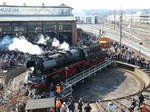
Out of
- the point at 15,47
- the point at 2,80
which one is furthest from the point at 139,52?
the point at 2,80

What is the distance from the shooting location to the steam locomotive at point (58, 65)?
17156mm

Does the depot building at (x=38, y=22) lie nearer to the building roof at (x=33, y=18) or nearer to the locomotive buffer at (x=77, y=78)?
the building roof at (x=33, y=18)

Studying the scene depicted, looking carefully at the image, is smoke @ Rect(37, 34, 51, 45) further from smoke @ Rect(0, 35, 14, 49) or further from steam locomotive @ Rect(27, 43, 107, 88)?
steam locomotive @ Rect(27, 43, 107, 88)

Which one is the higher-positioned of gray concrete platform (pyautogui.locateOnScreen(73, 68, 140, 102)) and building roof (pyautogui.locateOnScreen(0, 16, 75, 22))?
building roof (pyautogui.locateOnScreen(0, 16, 75, 22))

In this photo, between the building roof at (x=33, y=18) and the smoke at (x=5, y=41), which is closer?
the smoke at (x=5, y=41)

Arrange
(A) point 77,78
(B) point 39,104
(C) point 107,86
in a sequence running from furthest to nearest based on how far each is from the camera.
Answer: (C) point 107,86 → (A) point 77,78 → (B) point 39,104

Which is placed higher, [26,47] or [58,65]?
[26,47]

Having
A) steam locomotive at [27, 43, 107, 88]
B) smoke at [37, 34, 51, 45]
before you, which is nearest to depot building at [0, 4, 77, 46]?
smoke at [37, 34, 51, 45]

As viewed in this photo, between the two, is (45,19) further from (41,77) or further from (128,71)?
(41,77)

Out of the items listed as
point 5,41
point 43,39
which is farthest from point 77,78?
point 5,41

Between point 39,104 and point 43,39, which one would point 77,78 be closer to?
point 39,104

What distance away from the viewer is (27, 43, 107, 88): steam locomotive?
675 inches

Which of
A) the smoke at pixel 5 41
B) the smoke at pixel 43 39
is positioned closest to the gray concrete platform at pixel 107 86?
the smoke at pixel 43 39

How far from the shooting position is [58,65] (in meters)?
19.1
